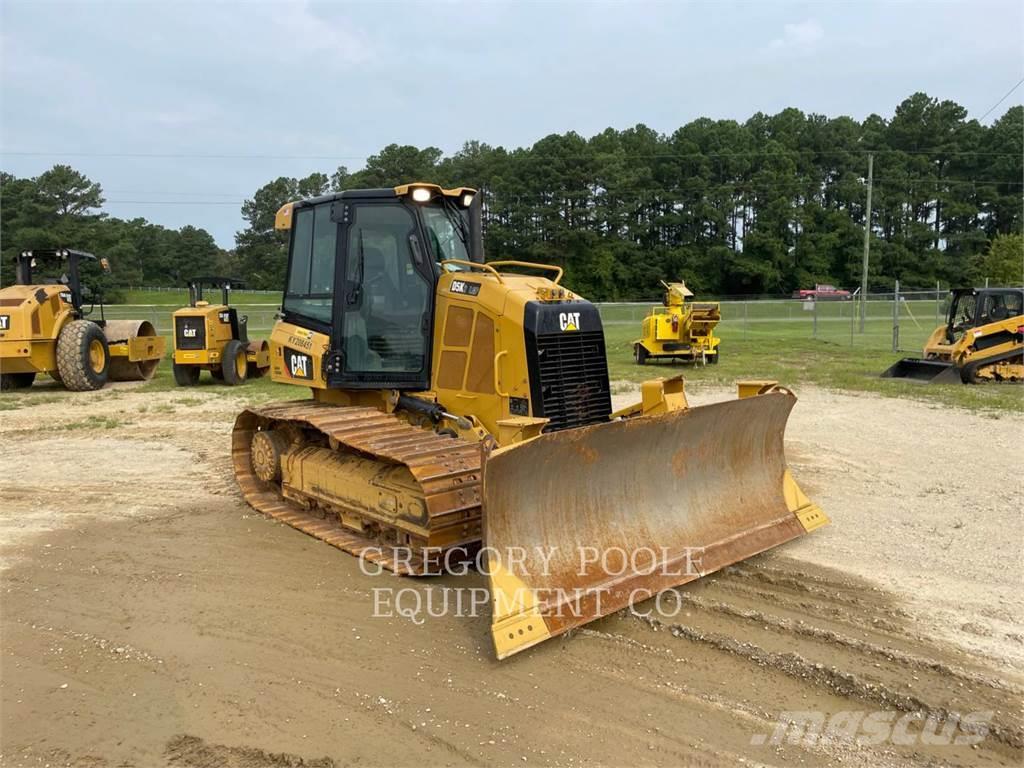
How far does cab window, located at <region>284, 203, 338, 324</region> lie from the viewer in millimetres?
6695

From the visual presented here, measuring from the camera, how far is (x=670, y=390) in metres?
6.70

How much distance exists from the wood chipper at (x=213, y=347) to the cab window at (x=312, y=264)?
27.9 feet

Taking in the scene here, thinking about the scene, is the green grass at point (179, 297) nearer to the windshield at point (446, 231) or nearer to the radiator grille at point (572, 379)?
the windshield at point (446, 231)

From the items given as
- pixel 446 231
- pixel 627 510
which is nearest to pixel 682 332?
pixel 446 231

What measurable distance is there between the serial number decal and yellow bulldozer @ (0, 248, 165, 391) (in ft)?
40.0

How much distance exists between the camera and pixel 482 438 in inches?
230

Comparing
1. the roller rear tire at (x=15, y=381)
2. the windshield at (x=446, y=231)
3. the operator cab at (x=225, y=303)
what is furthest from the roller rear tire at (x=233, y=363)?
the windshield at (x=446, y=231)

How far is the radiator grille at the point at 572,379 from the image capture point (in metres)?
5.66

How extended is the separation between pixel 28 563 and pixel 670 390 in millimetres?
5207

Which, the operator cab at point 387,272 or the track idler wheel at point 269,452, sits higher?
the operator cab at point 387,272

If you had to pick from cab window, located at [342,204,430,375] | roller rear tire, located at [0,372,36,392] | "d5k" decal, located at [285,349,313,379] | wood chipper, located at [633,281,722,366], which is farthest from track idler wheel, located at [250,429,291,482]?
wood chipper, located at [633,281,722,366]

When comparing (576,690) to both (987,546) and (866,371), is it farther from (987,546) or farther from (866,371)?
(866,371)

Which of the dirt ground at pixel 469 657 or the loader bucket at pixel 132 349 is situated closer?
the dirt ground at pixel 469 657

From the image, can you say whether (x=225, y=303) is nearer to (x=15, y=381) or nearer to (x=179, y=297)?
(x=15, y=381)
